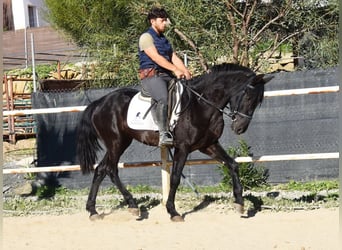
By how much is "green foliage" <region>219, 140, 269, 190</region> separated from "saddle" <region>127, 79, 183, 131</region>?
7.63 ft

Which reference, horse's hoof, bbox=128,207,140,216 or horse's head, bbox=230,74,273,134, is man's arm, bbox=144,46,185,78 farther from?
horse's hoof, bbox=128,207,140,216

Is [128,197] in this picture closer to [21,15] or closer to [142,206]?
[142,206]

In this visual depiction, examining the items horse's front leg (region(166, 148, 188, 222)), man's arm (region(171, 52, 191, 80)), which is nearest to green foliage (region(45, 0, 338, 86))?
man's arm (region(171, 52, 191, 80))

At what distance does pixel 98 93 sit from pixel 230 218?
3896 millimetres

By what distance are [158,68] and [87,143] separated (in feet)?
4.82

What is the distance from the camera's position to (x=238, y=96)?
636cm

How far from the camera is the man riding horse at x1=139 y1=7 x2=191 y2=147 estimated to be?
21.0 ft

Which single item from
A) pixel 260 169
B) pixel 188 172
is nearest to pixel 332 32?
pixel 260 169

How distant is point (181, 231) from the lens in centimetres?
598

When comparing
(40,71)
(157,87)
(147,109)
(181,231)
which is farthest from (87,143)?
(40,71)

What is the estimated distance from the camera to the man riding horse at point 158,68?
640 centimetres

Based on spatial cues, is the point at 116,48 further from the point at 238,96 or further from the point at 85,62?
the point at 238,96

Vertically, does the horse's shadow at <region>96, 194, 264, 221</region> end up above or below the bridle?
below

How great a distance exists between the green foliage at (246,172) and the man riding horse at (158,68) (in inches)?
94.4
